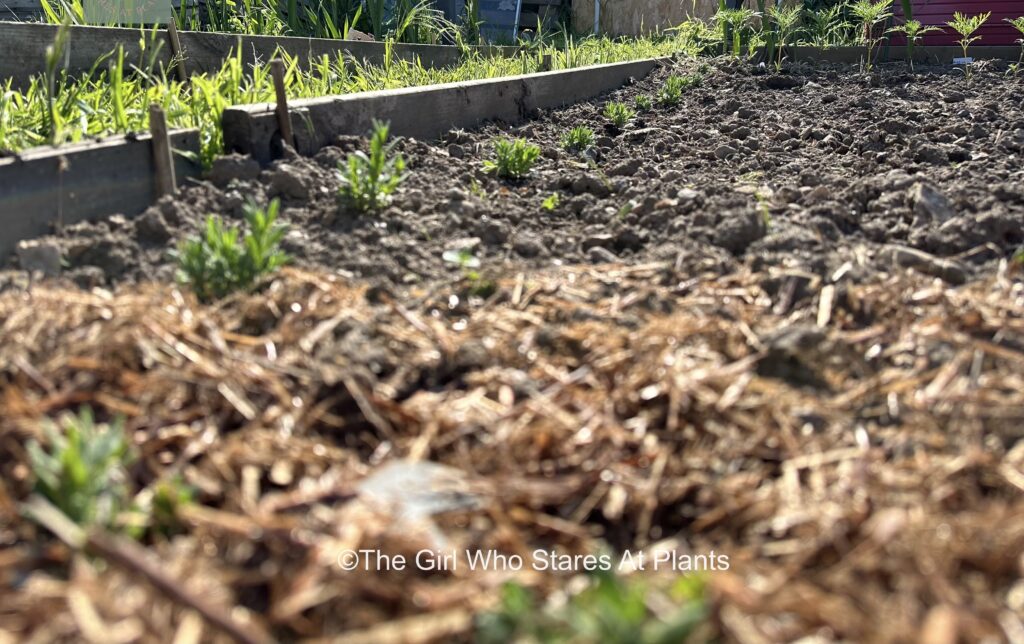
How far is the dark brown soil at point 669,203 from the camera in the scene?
258 centimetres

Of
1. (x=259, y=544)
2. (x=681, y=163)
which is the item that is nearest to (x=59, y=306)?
(x=259, y=544)

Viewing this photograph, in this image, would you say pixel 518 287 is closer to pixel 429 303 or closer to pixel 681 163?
pixel 429 303

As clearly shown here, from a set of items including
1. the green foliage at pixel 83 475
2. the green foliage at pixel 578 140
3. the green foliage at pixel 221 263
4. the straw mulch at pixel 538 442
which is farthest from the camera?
the green foliage at pixel 578 140

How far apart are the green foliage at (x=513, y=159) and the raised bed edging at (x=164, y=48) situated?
1.41 metres

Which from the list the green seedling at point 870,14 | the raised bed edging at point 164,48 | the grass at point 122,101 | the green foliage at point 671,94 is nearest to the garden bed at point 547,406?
the grass at point 122,101

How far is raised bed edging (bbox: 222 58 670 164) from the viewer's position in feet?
10.7

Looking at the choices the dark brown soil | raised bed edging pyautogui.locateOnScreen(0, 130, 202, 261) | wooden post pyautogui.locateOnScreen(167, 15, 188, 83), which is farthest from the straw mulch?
wooden post pyautogui.locateOnScreen(167, 15, 188, 83)

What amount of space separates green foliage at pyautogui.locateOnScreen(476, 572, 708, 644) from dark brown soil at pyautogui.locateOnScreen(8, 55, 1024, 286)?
138cm

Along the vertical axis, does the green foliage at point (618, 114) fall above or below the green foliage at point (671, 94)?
below

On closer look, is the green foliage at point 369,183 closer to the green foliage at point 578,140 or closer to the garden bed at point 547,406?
the garden bed at point 547,406

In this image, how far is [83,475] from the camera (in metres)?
1.36

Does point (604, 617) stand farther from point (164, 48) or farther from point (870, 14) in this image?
point (870, 14)

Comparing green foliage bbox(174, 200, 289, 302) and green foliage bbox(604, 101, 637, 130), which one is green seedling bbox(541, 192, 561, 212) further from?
green foliage bbox(604, 101, 637, 130)

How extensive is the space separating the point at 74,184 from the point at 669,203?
6.30ft
